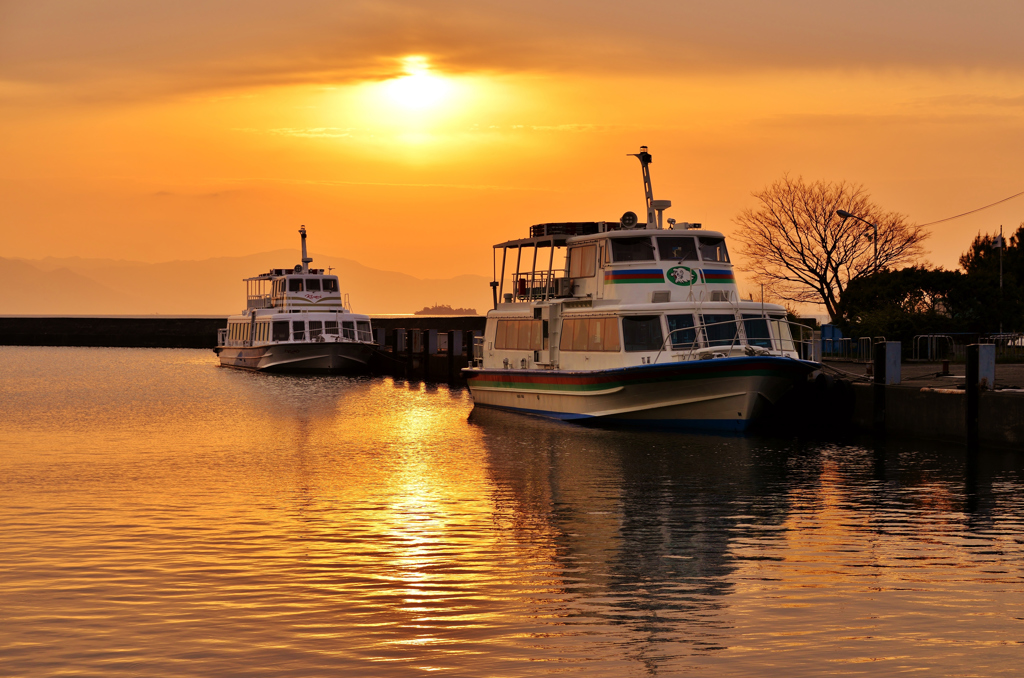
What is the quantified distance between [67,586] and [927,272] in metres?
41.0

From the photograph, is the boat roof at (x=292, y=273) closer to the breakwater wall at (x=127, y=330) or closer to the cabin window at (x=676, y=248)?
the breakwater wall at (x=127, y=330)

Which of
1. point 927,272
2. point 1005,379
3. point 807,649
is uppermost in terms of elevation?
point 927,272

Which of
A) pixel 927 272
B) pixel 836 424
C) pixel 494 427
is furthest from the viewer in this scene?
pixel 927 272

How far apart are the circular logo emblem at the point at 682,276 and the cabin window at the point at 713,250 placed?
0.77 metres

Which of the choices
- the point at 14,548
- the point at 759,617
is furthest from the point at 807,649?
the point at 14,548

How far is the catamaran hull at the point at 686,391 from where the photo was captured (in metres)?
27.5

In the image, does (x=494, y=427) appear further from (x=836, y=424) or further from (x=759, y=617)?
(x=759, y=617)

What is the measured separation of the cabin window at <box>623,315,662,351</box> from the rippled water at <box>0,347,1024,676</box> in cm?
238

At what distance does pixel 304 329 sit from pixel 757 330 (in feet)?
126

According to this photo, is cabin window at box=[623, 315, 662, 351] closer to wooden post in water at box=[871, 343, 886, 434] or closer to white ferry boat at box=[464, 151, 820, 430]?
white ferry boat at box=[464, 151, 820, 430]

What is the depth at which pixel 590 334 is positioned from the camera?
30.4 metres

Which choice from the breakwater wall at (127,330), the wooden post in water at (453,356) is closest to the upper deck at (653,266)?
the wooden post in water at (453,356)

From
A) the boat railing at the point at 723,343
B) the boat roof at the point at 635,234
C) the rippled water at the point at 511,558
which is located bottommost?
the rippled water at the point at 511,558

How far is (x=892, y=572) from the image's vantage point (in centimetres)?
1345
